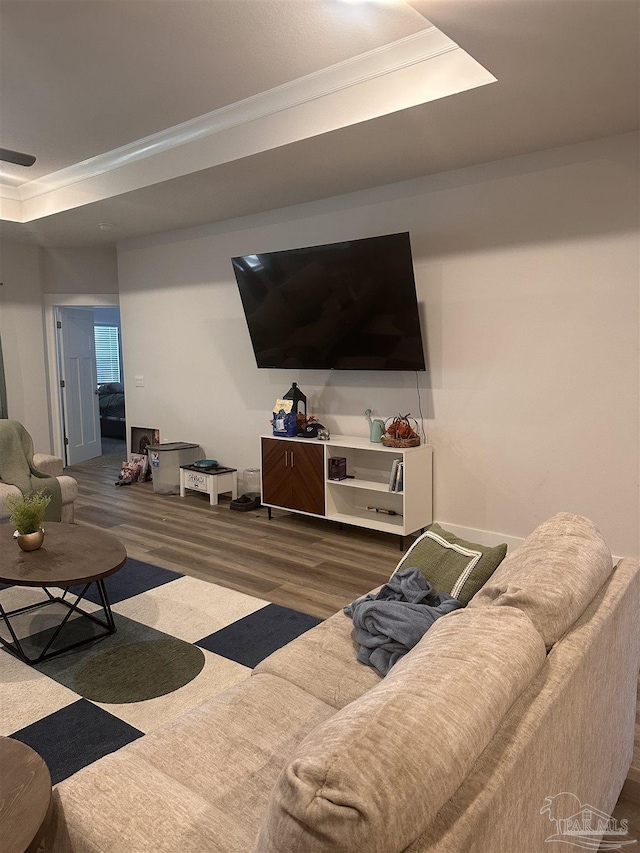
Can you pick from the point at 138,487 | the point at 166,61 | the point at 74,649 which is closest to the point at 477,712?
the point at 74,649

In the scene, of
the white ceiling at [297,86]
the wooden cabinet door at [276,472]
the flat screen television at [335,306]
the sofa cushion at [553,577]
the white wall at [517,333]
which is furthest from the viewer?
the wooden cabinet door at [276,472]

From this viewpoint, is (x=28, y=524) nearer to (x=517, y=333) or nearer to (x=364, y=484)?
(x=364, y=484)

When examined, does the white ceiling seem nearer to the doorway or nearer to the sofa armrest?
the sofa armrest

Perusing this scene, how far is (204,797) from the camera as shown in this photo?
1.35m

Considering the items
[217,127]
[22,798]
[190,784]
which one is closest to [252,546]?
[217,127]

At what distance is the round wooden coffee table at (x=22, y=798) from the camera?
3.84 ft

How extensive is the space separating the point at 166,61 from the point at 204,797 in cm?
326

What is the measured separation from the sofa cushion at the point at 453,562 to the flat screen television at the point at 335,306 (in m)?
2.11

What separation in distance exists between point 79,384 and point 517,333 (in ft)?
18.7

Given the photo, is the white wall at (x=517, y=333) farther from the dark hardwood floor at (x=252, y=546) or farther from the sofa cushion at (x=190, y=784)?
the sofa cushion at (x=190, y=784)

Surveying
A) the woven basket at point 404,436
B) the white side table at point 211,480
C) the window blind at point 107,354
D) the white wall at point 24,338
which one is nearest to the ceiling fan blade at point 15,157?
the woven basket at point 404,436

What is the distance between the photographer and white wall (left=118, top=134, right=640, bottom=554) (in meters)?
3.72

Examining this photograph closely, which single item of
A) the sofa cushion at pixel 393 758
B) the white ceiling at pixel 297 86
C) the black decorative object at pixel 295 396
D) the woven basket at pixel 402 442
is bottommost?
the sofa cushion at pixel 393 758

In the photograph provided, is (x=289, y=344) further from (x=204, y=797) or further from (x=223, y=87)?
(x=204, y=797)
